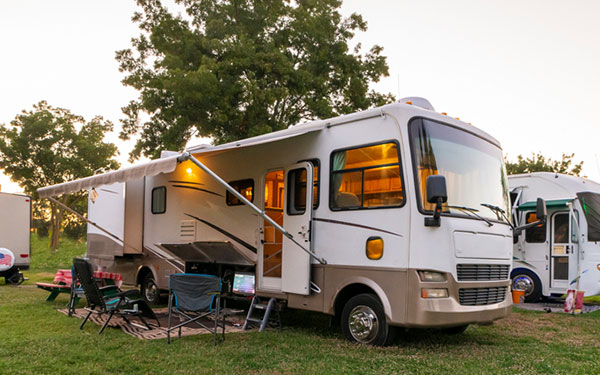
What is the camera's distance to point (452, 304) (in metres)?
5.84

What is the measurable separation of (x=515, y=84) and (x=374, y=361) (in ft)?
29.7

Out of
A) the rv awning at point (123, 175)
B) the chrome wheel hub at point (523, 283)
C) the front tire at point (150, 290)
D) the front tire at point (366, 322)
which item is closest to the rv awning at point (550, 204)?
the chrome wheel hub at point (523, 283)

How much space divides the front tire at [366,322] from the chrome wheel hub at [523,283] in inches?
259

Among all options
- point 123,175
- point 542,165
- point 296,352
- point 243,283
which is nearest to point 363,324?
point 296,352

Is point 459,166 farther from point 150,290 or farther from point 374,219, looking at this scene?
point 150,290

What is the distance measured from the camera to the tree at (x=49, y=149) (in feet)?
75.3

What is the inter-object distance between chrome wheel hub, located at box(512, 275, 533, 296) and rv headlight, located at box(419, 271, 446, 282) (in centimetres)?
659

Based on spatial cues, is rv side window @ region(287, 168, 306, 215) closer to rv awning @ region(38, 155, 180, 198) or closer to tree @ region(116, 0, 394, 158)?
rv awning @ region(38, 155, 180, 198)

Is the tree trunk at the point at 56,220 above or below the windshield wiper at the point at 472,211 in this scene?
below

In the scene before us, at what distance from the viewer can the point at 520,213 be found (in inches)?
457

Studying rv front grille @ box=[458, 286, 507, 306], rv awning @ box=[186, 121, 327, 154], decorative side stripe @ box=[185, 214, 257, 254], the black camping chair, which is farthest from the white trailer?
rv front grille @ box=[458, 286, 507, 306]

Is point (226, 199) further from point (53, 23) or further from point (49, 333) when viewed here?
point (53, 23)

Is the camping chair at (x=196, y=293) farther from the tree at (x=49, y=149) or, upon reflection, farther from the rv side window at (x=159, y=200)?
the tree at (x=49, y=149)

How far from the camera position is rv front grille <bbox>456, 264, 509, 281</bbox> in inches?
234
